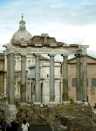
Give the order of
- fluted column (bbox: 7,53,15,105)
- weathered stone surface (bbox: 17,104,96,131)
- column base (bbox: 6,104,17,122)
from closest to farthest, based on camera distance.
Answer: weathered stone surface (bbox: 17,104,96,131)
column base (bbox: 6,104,17,122)
fluted column (bbox: 7,53,15,105)

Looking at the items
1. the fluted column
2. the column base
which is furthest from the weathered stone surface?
the fluted column

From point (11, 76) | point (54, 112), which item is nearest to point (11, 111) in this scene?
point (11, 76)

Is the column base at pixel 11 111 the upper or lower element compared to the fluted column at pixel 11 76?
lower

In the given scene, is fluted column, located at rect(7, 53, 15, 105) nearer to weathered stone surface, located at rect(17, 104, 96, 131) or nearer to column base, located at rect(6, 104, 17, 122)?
column base, located at rect(6, 104, 17, 122)

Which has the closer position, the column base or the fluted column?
the column base

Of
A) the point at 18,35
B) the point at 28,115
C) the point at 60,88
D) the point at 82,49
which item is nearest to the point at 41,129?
the point at 28,115

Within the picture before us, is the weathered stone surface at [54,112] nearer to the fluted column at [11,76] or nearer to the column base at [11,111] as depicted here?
the column base at [11,111]

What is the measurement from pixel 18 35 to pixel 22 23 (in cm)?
250

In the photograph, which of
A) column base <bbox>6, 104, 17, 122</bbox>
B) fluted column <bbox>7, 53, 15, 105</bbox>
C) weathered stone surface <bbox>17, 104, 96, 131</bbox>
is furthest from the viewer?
fluted column <bbox>7, 53, 15, 105</bbox>

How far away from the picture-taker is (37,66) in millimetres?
42438

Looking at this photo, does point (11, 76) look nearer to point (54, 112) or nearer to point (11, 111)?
point (11, 111)

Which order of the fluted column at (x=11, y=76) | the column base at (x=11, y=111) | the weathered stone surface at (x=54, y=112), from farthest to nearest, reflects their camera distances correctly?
the fluted column at (x=11, y=76) → the column base at (x=11, y=111) → the weathered stone surface at (x=54, y=112)

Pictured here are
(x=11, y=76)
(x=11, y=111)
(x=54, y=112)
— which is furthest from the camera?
(x=11, y=76)

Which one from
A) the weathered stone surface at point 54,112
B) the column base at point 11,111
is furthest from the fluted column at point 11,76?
the weathered stone surface at point 54,112
